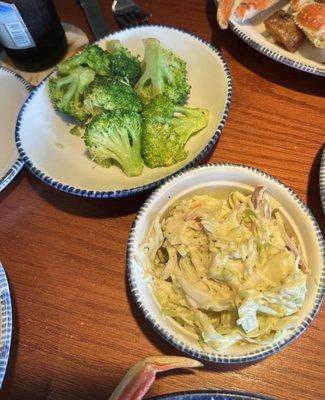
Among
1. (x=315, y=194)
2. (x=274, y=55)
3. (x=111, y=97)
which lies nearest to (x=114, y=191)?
(x=111, y=97)

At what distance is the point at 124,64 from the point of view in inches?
49.6

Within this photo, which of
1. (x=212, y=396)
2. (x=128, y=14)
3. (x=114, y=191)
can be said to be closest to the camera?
(x=212, y=396)

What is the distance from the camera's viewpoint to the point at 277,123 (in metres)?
1.29

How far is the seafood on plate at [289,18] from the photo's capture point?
126cm

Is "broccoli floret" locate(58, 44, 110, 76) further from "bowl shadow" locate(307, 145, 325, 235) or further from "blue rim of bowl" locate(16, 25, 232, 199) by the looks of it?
"bowl shadow" locate(307, 145, 325, 235)

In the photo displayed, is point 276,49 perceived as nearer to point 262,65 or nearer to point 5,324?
point 262,65

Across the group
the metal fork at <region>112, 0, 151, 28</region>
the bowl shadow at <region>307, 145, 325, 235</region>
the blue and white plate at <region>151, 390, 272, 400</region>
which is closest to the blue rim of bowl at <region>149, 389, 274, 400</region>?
the blue and white plate at <region>151, 390, 272, 400</region>

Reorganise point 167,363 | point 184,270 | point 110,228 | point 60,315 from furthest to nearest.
Answer: point 110,228, point 60,315, point 184,270, point 167,363

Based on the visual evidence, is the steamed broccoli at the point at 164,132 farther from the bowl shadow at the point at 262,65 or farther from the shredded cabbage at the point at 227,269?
the bowl shadow at the point at 262,65

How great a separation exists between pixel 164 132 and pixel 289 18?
1.77ft

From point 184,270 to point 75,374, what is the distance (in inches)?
13.7

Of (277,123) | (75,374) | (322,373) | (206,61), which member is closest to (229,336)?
(322,373)

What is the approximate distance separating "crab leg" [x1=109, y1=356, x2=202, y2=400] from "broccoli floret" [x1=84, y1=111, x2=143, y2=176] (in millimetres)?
505

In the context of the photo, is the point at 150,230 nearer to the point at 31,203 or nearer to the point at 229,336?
the point at 229,336
